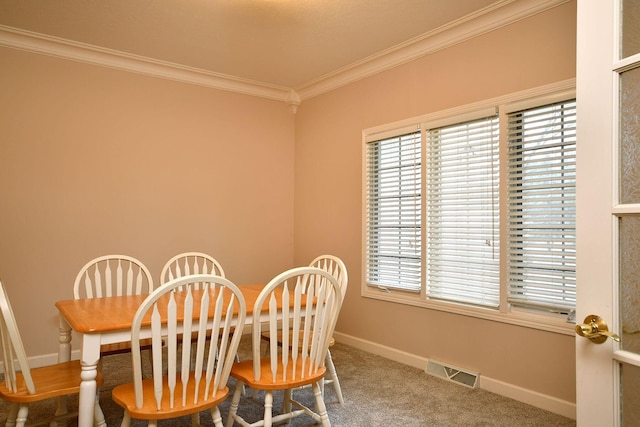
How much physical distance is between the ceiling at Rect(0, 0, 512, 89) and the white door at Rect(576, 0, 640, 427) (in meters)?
1.89

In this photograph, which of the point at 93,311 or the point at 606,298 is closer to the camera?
the point at 606,298

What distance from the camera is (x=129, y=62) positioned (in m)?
3.81

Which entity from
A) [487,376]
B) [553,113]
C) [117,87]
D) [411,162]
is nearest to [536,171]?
[553,113]

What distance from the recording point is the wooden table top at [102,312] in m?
1.85

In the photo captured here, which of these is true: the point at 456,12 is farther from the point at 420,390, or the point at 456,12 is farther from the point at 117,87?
the point at 117,87

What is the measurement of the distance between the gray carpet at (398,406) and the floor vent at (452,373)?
0.16ft

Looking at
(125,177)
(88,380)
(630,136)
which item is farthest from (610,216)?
(125,177)

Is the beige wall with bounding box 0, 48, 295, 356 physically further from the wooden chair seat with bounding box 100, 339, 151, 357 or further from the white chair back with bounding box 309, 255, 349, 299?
the white chair back with bounding box 309, 255, 349, 299

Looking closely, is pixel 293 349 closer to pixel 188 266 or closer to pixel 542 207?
pixel 188 266

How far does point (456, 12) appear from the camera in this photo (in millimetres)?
2932

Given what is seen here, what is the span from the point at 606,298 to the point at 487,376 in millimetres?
2044

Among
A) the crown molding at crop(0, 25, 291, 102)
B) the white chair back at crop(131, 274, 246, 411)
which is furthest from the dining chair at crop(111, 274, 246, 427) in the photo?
the crown molding at crop(0, 25, 291, 102)

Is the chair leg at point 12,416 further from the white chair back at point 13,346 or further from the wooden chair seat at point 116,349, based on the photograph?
the wooden chair seat at point 116,349

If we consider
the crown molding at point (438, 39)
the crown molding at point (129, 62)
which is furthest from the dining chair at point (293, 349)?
the crown molding at point (129, 62)
